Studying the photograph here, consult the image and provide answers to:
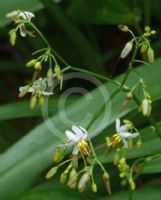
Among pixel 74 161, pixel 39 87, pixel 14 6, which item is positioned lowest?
pixel 74 161

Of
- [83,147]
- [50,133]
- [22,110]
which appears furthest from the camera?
[22,110]

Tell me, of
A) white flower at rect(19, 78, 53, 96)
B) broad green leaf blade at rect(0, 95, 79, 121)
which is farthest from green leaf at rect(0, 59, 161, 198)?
white flower at rect(19, 78, 53, 96)

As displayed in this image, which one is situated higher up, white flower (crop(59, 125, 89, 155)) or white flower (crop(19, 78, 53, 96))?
white flower (crop(19, 78, 53, 96))

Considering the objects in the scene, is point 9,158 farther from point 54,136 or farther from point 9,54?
point 9,54

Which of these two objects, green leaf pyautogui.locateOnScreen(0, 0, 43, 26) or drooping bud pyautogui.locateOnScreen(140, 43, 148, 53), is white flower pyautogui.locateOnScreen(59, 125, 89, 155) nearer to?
drooping bud pyautogui.locateOnScreen(140, 43, 148, 53)

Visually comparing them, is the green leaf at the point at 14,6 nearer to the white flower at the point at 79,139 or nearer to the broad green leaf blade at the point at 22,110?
the broad green leaf blade at the point at 22,110

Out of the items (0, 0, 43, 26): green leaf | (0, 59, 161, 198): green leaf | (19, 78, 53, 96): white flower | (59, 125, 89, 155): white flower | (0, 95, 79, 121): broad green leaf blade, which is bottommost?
(0, 59, 161, 198): green leaf

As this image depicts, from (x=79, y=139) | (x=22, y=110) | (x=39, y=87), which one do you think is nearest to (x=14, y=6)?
(x=22, y=110)

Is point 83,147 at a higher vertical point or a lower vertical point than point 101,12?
lower

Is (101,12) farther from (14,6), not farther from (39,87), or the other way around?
(39,87)

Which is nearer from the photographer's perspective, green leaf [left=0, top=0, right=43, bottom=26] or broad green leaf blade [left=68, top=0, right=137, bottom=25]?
green leaf [left=0, top=0, right=43, bottom=26]
